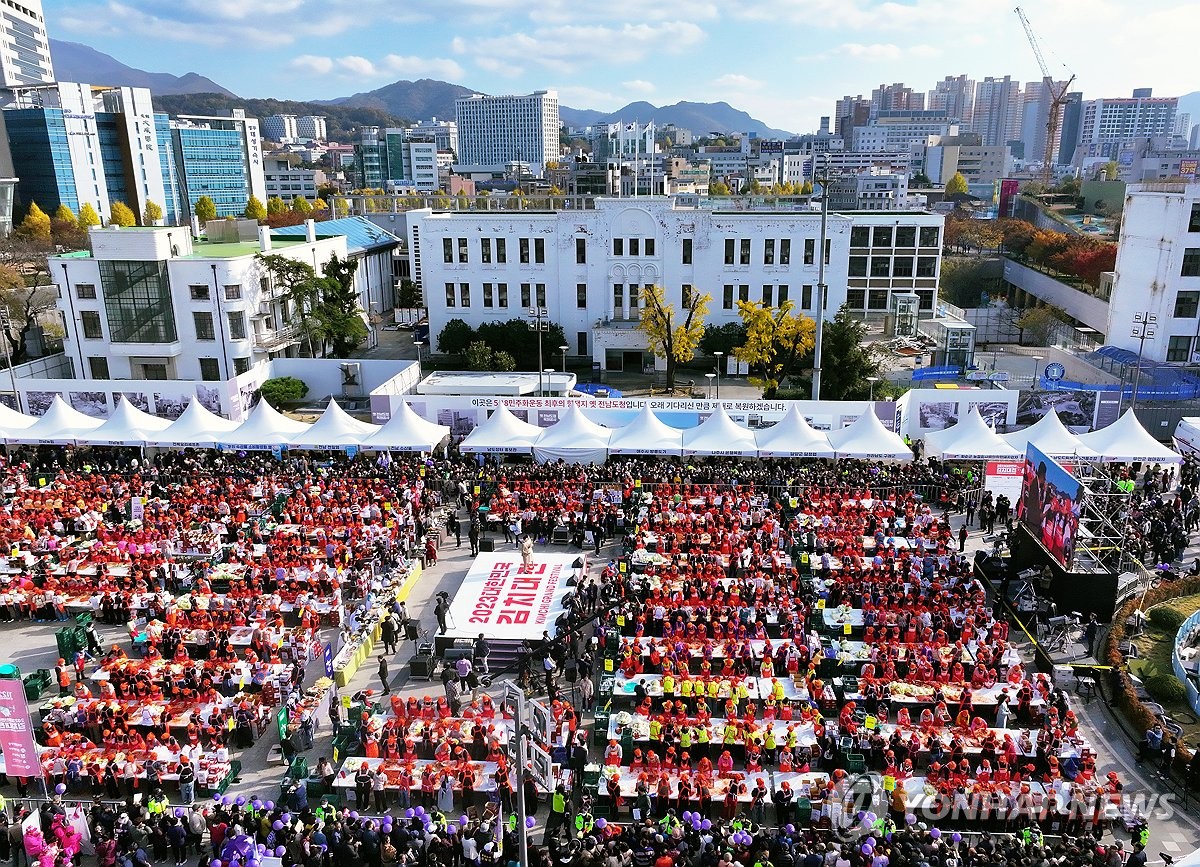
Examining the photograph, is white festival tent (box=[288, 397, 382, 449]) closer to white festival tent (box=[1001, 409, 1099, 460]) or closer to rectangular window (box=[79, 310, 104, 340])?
rectangular window (box=[79, 310, 104, 340])

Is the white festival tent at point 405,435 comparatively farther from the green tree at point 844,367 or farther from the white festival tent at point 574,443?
the green tree at point 844,367

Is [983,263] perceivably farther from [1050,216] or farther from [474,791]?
[474,791]

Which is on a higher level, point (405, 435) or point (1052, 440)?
point (1052, 440)

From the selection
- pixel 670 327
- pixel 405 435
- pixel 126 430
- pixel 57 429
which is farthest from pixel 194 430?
pixel 670 327

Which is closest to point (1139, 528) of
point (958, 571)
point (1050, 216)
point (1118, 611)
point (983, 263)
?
point (1118, 611)

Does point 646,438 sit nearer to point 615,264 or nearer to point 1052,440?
point 1052,440

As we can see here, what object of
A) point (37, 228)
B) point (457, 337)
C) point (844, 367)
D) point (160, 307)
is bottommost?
point (457, 337)
